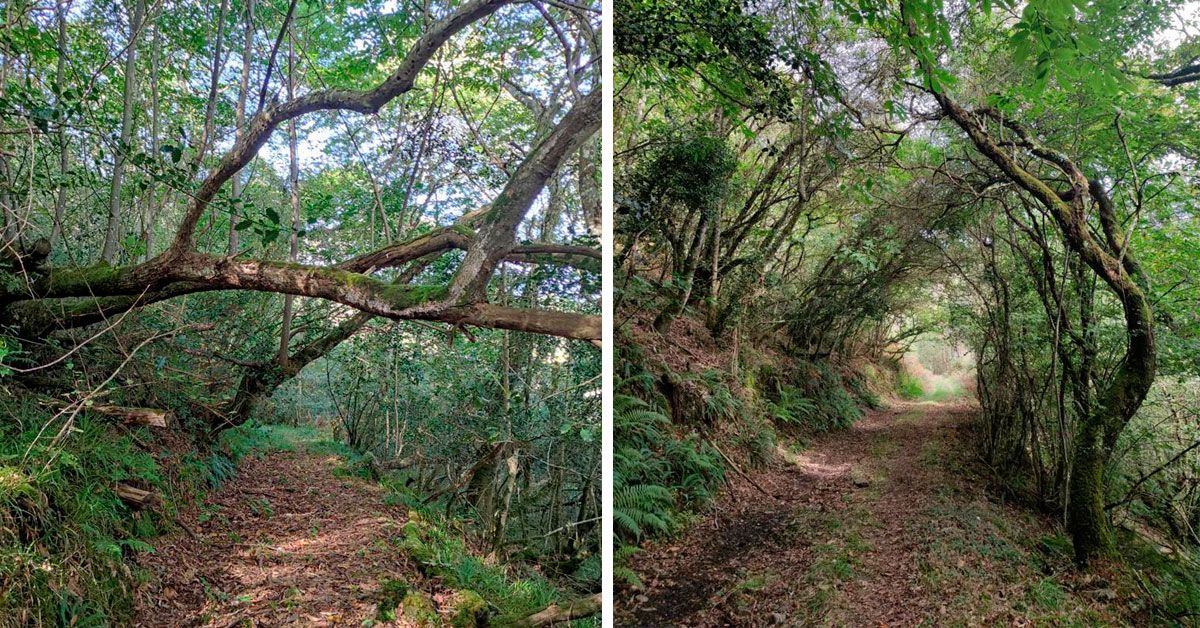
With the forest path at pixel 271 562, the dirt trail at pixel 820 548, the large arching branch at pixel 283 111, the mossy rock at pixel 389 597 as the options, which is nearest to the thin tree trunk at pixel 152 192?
the large arching branch at pixel 283 111

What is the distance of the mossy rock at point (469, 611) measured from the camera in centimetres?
208

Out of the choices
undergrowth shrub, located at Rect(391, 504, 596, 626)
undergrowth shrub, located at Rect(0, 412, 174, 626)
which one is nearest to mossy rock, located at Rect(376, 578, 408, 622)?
undergrowth shrub, located at Rect(391, 504, 596, 626)

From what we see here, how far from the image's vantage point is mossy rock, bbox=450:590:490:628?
81.7 inches

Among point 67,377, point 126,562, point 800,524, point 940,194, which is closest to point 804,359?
point 940,194

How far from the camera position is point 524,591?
7.31 ft

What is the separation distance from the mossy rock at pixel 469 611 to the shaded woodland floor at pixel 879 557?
0.80 metres

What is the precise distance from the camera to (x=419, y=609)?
205 cm

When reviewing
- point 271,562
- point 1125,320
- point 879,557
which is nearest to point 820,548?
point 879,557

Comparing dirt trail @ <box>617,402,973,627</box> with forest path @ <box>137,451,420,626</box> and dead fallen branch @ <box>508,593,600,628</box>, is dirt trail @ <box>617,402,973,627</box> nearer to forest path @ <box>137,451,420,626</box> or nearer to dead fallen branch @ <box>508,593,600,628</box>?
dead fallen branch @ <box>508,593,600,628</box>

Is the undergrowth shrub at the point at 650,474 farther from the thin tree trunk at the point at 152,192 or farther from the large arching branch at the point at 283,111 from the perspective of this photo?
the thin tree trunk at the point at 152,192

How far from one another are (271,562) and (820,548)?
2.05 meters

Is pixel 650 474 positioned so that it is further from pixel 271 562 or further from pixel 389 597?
pixel 271 562

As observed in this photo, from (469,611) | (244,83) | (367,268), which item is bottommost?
(469,611)

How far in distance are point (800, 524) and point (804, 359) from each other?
1268 mm
